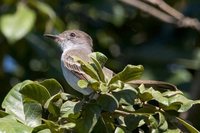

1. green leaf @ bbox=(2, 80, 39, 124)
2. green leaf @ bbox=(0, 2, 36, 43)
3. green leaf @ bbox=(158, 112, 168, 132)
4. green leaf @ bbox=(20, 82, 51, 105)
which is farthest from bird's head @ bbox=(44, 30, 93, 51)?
green leaf @ bbox=(158, 112, 168, 132)

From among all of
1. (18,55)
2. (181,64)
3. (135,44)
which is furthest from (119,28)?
(18,55)

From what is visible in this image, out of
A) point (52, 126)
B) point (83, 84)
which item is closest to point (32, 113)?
point (52, 126)

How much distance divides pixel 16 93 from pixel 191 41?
3.43 meters

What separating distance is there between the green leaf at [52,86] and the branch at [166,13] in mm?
2202

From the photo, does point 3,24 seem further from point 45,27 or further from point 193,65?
point 193,65

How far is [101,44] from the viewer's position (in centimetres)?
685

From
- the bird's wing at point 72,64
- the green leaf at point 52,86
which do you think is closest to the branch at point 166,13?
the bird's wing at point 72,64

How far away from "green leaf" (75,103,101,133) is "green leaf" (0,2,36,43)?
8.30ft

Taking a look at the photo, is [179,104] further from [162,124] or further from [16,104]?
[16,104]

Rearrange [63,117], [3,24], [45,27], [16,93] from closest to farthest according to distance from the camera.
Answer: [63,117], [16,93], [3,24], [45,27]

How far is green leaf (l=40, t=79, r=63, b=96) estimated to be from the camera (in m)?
3.52

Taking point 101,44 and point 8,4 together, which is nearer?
point 8,4

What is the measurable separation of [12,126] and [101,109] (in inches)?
17.2

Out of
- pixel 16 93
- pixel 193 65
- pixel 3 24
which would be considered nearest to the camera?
pixel 16 93
